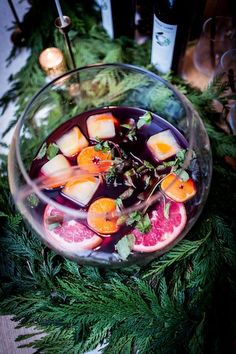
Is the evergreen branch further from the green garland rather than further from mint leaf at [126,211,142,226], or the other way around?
mint leaf at [126,211,142,226]

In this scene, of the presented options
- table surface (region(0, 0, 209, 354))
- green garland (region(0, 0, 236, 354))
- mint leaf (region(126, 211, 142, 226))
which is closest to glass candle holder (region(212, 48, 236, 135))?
table surface (region(0, 0, 209, 354))

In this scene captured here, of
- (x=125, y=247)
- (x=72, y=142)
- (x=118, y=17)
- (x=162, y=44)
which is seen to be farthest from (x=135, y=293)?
(x=118, y=17)

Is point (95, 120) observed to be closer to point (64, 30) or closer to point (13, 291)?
point (64, 30)

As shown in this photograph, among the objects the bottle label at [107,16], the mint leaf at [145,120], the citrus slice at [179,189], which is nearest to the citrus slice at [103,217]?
the citrus slice at [179,189]

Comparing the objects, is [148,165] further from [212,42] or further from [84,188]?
[212,42]

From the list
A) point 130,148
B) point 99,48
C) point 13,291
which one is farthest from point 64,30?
point 13,291

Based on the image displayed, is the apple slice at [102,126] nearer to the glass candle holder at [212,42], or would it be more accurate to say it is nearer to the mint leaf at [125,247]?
the mint leaf at [125,247]
